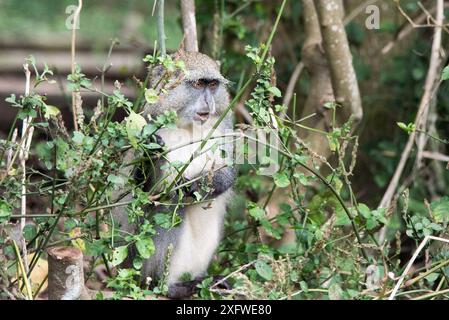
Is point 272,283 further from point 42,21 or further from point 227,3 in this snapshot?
point 42,21

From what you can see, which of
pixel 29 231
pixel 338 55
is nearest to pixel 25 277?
pixel 29 231

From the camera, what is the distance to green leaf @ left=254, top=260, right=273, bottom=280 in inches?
169

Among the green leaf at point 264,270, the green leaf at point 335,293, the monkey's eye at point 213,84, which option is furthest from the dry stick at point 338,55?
the green leaf at point 335,293

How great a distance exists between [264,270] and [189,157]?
43.3 inches

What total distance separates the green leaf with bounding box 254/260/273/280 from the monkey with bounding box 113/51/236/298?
0.76 metres

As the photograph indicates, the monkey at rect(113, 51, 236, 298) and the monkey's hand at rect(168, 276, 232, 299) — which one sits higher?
the monkey at rect(113, 51, 236, 298)

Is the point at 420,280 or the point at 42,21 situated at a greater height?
the point at 42,21

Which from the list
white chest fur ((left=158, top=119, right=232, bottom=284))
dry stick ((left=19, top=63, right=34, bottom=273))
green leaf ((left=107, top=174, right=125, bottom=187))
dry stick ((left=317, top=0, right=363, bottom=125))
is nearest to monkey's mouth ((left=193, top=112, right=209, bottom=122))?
white chest fur ((left=158, top=119, right=232, bottom=284))

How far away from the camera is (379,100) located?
7988 mm

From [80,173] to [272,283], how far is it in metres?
1.11

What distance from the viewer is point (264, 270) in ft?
14.2

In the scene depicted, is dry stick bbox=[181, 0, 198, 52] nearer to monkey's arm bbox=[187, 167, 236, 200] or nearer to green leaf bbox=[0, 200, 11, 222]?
monkey's arm bbox=[187, 167, 236, 200]

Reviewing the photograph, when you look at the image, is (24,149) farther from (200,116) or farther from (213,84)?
(213,84)

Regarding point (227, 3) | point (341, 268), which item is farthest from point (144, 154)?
point (227, 3)
